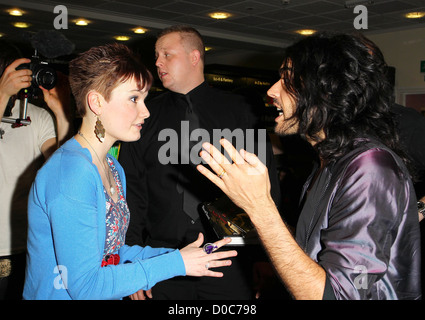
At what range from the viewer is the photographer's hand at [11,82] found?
5.98 feet

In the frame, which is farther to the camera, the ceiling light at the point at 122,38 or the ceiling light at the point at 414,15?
the ceiling light at the point at 122,38

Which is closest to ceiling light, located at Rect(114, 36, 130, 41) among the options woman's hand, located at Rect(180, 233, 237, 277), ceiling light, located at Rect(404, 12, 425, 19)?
ceiling light, located at Rect(404, 12, 425, 19)

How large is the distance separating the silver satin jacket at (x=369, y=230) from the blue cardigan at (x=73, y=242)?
0.48 meters

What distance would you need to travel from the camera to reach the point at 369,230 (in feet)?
3.43

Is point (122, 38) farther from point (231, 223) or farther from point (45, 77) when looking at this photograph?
point (231, 223)

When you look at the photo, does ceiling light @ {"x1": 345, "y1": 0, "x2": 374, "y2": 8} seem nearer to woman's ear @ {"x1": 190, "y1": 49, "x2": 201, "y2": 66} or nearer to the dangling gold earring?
woman's ear @ {"x1": 190, "y1": 49, "x2": 201, "y2": 66}

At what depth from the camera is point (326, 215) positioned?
3.90 feet

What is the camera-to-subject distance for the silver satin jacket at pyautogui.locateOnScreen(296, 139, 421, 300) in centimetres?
105

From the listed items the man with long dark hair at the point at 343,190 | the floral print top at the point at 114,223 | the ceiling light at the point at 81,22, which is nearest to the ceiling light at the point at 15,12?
the ceiling light at the point at 81,22

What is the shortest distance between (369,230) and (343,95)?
1.52 feet

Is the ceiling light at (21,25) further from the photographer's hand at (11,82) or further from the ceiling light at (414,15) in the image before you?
the ceiling light at (414,15)

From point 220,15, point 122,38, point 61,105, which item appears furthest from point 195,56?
point 122,38

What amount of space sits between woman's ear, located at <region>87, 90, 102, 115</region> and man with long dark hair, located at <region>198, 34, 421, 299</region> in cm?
43
